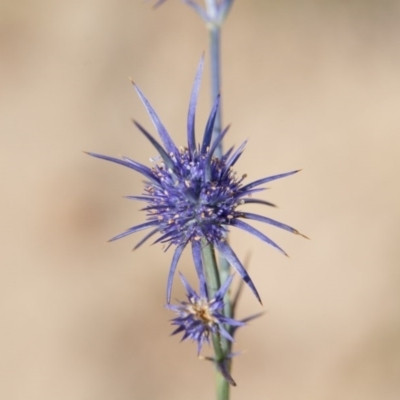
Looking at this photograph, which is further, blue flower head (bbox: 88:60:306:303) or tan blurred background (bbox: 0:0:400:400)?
→ tan blurred background (bbox: 0:0:400:400)

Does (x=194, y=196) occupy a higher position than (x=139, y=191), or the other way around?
(x=139, y=191)

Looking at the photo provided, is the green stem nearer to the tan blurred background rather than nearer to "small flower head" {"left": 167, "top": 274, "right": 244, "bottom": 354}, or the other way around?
"small flower head" {"left": 167, "top": 274, "right": 244, "bottom": 354}

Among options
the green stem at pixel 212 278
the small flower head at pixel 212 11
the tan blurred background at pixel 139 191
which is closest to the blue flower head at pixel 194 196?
the green stem at pixel 212 278

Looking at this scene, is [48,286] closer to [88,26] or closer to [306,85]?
[88,26]

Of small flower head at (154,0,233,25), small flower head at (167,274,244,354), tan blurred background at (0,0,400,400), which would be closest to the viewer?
small flower head at (167,274,244,354)

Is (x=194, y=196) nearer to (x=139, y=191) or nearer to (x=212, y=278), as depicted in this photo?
(x=212, y=278)

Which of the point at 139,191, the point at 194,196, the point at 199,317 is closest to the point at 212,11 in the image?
the point at 194,196

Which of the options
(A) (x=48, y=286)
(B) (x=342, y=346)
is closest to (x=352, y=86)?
(B) (x=342, y=346)

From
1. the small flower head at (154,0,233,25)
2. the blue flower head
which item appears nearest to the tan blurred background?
the small flower head at (154,0,233,25)

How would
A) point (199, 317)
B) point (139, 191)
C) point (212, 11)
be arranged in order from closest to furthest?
point (199, 317) < point (212, 11) < point (139, 191)
